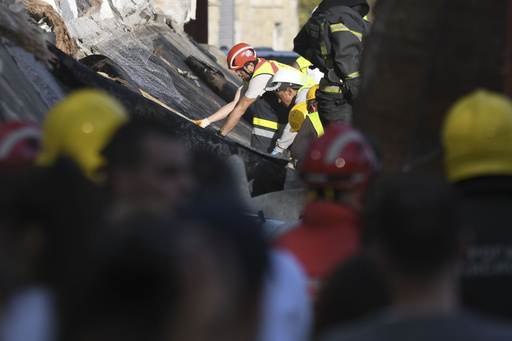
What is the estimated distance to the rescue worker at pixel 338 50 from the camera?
23.9 feet

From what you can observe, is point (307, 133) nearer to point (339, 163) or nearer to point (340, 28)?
point (340, 28)

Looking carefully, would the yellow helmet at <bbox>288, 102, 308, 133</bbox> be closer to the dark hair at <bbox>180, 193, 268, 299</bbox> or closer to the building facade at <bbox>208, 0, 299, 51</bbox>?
the dark hair at <bbox>180, 193, 268, 299</bbox>

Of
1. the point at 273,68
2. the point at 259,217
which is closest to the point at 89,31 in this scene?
the point at 273,68

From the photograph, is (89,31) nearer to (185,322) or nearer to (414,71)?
(414,71)

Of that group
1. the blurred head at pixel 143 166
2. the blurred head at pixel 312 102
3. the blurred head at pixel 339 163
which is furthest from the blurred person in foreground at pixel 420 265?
the blurred head at pixel 312 102

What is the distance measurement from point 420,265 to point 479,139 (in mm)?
950

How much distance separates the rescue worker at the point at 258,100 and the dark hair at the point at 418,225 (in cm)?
678

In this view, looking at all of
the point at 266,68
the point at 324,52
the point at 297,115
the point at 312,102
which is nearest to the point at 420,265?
the point at 324,52

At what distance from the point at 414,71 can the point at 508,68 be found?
56 centimetres

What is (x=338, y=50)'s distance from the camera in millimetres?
7270

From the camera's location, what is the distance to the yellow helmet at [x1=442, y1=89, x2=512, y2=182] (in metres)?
2.50

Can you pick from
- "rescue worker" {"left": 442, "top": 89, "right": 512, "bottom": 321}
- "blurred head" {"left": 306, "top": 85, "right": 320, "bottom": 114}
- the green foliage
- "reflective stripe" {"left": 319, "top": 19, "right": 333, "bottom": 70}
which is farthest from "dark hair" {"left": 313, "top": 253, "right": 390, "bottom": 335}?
the green foliage

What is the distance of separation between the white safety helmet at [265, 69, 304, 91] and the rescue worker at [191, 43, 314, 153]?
0.33 ft

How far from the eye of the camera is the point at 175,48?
39.3 feet
